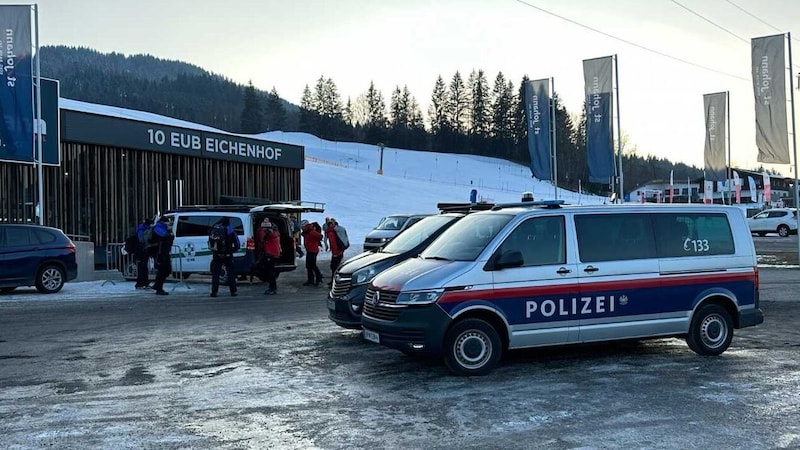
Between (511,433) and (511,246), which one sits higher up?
(511,246)

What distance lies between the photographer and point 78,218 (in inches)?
1013

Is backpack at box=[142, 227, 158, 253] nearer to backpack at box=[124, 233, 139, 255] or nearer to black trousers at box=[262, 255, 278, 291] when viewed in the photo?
backpack at box=[124, 233, 139, 255]

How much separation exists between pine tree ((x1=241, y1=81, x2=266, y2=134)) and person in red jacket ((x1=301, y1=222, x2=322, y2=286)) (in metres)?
132

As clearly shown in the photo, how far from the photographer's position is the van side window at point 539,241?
7.81 metres

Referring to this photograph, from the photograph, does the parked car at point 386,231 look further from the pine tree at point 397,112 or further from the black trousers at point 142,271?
the pine tree at point 397,112

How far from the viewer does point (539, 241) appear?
7918 millimetres

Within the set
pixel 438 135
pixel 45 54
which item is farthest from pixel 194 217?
pixel 45 54

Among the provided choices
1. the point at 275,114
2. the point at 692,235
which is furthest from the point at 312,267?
the point at 275,114

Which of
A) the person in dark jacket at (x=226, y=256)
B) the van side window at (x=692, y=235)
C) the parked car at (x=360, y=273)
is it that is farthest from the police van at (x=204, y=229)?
the van side window at (x=692, y=235)

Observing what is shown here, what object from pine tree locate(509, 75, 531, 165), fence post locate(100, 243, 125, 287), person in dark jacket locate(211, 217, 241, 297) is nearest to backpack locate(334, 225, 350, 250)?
person in dark jacket locate(211, 217, 241, 297)

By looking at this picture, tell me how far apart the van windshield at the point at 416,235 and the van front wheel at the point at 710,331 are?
358 cm

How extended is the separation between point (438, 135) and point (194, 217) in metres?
131

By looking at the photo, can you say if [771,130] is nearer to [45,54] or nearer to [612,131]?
[612,131]

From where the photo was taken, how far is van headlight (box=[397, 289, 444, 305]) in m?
7.35
